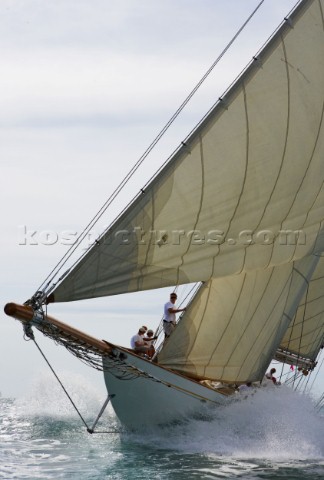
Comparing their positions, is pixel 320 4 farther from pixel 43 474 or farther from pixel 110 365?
pixel 43 474

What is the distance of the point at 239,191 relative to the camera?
59.4 feet

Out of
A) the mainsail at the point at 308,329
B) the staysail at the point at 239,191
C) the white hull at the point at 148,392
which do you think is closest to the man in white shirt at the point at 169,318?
the white hull at the point at 148,392

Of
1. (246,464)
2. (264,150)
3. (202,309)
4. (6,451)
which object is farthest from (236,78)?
(6,451)

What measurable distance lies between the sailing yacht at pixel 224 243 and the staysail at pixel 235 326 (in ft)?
0.09

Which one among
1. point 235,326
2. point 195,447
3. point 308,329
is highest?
point 308,329

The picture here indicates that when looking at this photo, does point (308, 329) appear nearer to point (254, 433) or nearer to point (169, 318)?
point (169, 318)

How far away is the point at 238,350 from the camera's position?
21.3 metres

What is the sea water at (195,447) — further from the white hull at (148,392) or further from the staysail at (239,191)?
the staysail at (239,191)

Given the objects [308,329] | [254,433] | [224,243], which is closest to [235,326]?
[254,433]

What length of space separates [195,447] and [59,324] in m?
3.71

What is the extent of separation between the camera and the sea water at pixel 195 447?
1727 cm

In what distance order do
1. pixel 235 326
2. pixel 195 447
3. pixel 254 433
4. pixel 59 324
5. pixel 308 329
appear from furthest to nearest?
pixel 308 329
pixel 235 326
pixel 254 433
pixel 195 447
pixel 59 324

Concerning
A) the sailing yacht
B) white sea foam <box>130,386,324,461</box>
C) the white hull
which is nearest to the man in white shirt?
the sailing yacht

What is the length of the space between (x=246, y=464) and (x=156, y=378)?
268cm
